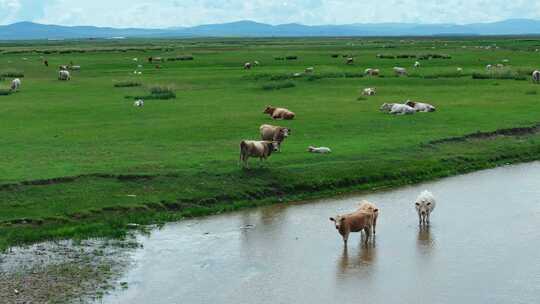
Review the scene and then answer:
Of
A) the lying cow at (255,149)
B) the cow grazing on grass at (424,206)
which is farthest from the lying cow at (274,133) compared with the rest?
the cow grazing on grass at (424,206)

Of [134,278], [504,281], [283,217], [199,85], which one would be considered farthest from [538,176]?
[199,85]

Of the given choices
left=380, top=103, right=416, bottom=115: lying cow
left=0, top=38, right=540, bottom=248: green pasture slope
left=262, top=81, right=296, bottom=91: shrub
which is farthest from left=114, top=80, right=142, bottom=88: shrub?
left=380, top=103, right=416, bottom=115: lying cow

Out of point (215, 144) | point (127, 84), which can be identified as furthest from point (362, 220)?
point (127, 84)

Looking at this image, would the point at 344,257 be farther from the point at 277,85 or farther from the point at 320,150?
the point at 277,85

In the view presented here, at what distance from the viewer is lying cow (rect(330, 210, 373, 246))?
2227 cm

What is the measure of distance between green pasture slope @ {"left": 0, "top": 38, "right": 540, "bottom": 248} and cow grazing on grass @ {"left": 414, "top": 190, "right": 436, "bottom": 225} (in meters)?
5.13

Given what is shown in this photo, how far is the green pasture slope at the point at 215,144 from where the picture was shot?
26141 millimetres

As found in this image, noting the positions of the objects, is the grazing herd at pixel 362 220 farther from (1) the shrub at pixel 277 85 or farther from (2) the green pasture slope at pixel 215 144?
(1) the shrub at pixel 277 85

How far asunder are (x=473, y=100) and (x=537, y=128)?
34.2ft

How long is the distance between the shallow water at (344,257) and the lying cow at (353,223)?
452 mm

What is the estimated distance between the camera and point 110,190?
88.2 ft

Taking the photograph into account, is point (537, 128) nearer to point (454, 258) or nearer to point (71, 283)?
point (454, 258)

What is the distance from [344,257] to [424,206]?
4476 mm

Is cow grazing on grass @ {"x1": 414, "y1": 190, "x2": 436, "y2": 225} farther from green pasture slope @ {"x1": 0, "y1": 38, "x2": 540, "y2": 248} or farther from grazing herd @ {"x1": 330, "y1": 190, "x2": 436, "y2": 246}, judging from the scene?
green pasture slope @ {"x1": 0, "y1": 38, "x2": 540, "y2": 248}
